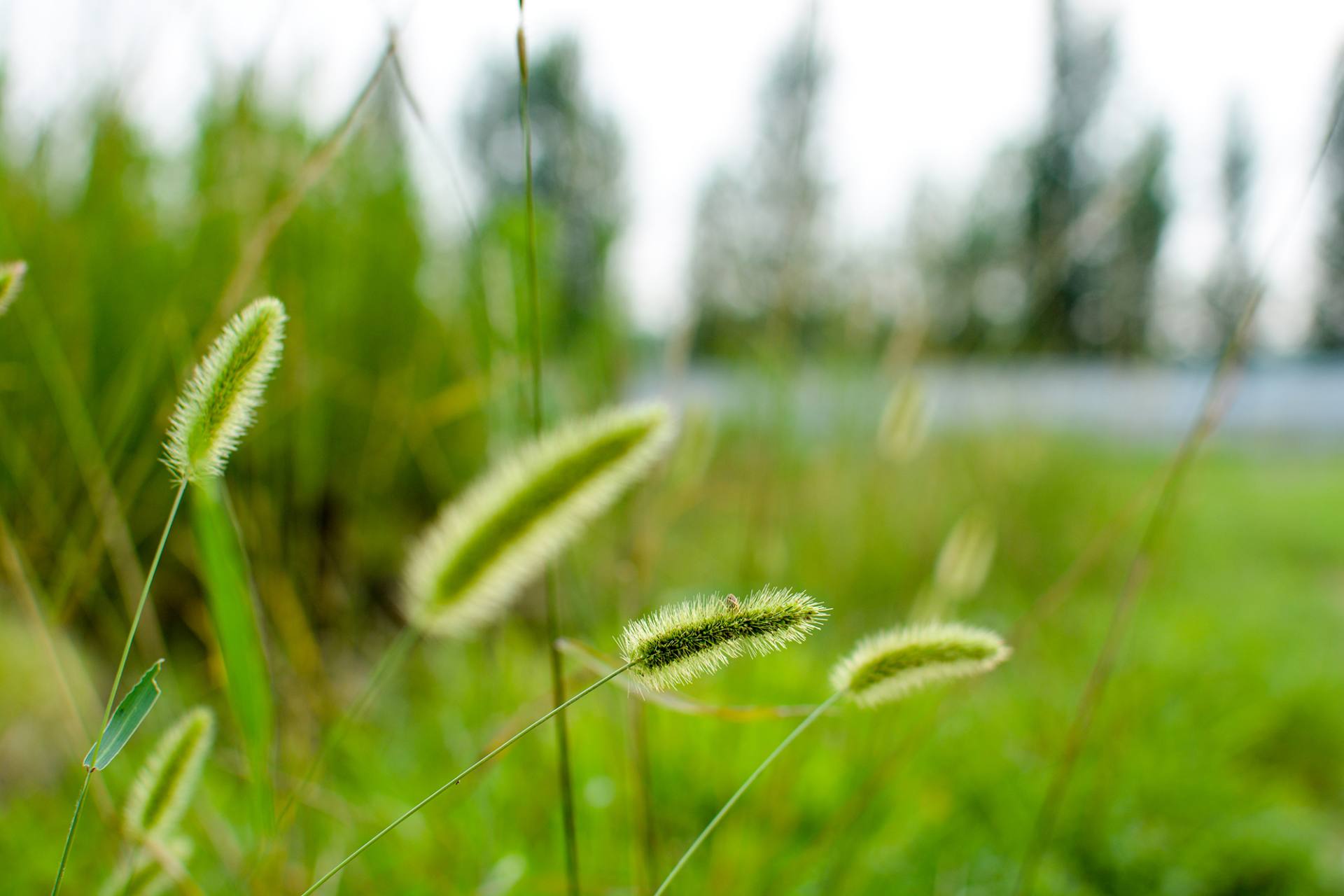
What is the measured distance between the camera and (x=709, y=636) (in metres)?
0.32

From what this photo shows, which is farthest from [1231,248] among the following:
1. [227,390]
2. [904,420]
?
[227,390]

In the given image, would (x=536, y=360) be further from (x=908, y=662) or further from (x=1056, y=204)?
(x=1056, y=204)

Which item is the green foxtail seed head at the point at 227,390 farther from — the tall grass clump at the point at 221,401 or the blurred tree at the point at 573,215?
the blurred tree at the point at 573,215

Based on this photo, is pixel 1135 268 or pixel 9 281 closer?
pixel 9 281

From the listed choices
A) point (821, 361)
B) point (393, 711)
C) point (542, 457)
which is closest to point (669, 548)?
point (821, 361)

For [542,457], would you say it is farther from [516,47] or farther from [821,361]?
[821,361]

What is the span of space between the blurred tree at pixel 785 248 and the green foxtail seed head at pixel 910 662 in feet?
2.34

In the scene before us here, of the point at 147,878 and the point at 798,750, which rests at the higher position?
the point at 147,878

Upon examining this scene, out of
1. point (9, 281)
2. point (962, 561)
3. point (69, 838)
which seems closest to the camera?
point (69, 838)

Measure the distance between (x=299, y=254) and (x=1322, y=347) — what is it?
2035 cm

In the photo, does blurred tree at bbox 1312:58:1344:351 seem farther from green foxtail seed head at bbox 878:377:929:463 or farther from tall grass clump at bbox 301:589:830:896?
tall grass clump at bbox 301:589:830:896

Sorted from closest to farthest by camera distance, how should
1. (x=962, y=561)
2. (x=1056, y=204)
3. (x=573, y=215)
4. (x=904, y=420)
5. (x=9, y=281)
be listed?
(x=9, y=281) < (x=962, y=561) < (x=904, y=420) < (x=573, y=215) < (x=1056, y=204)

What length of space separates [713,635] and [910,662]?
0.16m

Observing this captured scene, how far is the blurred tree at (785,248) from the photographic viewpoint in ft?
3.61
